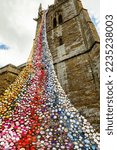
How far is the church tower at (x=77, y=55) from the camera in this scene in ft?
28.8

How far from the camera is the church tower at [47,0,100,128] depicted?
8789 mm

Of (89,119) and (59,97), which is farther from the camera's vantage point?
(89,119)

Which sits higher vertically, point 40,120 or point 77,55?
point 77,55

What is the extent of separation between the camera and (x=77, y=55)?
417 inches

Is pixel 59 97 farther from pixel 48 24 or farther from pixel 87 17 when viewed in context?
pixel 48 24

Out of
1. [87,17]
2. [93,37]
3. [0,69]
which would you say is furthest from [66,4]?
[0,69]

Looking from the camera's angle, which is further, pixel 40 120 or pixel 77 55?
pixel 77 55

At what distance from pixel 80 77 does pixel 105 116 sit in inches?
220

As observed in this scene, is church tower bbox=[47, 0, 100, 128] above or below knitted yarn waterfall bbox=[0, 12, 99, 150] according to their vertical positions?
above

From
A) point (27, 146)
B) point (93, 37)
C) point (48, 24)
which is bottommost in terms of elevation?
point (27, 146)

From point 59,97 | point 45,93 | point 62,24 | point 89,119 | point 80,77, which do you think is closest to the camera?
point 59,97

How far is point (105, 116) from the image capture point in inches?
166

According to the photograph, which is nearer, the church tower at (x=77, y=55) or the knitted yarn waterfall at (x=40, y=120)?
the knitted yarn waterfall at (x=40, y=120)

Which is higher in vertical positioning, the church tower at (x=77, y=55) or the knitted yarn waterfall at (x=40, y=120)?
the church tower at (x=77, y=55)
